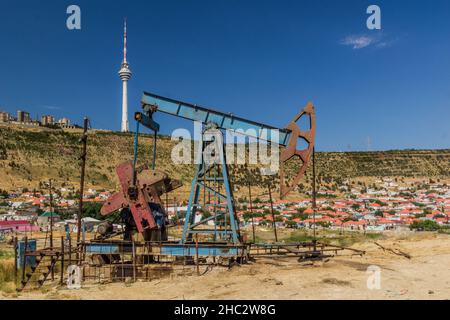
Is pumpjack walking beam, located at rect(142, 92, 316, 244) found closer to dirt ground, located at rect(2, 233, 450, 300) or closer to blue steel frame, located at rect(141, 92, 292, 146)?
blue steel frame, located at rect(141, 92, 292, 146)

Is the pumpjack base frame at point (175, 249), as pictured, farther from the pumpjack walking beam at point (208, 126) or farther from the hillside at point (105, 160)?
the hillside at point (105, 160)

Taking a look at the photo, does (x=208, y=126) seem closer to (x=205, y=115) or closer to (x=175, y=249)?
(x=205, y=115)

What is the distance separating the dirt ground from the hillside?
40.1 metres

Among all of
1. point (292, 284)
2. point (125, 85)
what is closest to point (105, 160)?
point (125, 85)

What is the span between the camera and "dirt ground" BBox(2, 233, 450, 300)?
318 inches

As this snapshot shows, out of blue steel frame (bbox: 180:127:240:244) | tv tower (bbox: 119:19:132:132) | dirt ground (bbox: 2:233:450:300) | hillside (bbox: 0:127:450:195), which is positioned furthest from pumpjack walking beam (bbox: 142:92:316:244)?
tv tower (bbox: 119:19:132:132)

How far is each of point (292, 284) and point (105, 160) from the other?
54.9m

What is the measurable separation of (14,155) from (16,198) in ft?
47.7

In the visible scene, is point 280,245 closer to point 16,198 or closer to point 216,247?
point 216,247

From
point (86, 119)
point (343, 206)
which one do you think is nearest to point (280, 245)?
point (86, 119)

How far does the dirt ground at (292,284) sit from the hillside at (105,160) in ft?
132

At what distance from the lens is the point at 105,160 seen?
60688 mm

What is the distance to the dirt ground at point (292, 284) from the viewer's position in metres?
8.09
